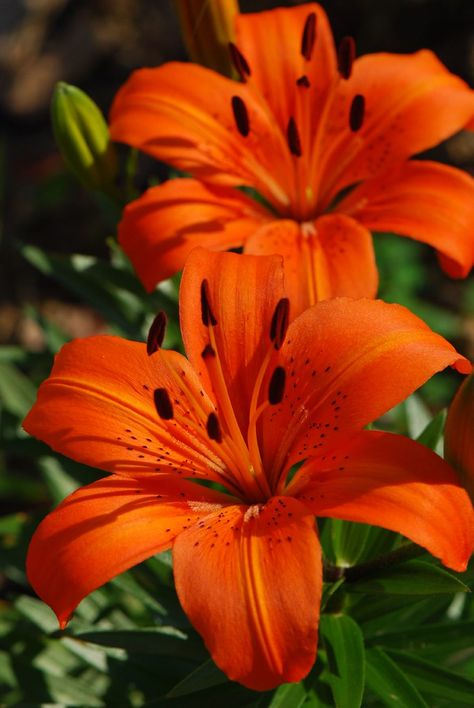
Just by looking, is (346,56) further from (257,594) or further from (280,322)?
(257,594)

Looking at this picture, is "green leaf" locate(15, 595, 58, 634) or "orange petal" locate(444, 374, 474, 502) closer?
"orange petal" locate(444, 374, 474, 502)

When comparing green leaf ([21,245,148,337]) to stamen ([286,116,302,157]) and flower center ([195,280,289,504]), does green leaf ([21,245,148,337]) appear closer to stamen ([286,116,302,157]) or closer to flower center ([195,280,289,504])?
stamen ([286,116,302,157])

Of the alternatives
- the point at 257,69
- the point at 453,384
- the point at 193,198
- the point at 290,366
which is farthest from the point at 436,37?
the point at 290,366

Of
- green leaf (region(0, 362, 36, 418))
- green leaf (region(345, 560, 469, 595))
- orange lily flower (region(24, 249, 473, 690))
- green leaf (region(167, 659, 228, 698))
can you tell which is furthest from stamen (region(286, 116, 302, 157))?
green leaf (region(0, 362, 36, 418))

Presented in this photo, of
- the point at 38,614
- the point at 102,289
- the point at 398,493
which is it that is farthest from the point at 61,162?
the point at 398,493

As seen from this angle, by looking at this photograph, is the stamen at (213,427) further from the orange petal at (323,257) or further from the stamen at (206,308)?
the orange petal at (323,257)

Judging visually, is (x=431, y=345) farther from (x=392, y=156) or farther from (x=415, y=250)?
(x=415, y=250)

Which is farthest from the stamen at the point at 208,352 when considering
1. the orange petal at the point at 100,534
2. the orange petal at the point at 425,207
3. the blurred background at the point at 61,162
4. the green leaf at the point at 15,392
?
the blurred background at the point at 61,162
